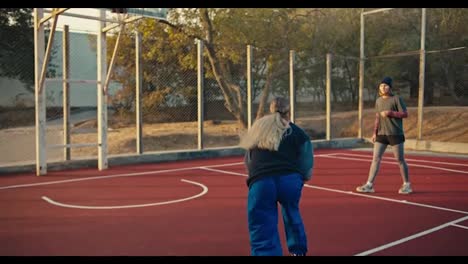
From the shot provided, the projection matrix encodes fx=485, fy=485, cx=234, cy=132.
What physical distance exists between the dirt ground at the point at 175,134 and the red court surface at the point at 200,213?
5779 millimetres

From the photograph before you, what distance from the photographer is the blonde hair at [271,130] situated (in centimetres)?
486

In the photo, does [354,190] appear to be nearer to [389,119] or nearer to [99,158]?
[389,119]

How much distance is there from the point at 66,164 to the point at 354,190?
6943mm

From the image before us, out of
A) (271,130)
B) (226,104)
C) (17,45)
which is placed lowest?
(271,130)

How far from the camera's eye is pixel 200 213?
24.2ft

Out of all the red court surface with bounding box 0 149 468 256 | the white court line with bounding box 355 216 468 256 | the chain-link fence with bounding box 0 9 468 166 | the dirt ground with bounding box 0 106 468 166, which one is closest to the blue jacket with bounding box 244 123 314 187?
the red court surface with bounding box 0 149 468 256

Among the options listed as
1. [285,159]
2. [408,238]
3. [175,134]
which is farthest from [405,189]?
[175,134]

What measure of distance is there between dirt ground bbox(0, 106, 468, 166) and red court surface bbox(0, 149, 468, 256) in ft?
19.0

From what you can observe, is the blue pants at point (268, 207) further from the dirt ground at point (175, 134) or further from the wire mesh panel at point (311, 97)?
Result: the wire mesh panel at point (311, 97)

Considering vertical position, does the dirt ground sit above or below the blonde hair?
below

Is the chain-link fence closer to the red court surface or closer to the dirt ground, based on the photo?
the dirt ground

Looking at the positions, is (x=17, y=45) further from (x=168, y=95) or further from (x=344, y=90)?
(x=344, y=90)

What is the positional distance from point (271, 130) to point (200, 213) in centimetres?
294

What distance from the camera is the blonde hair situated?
4855 mm
